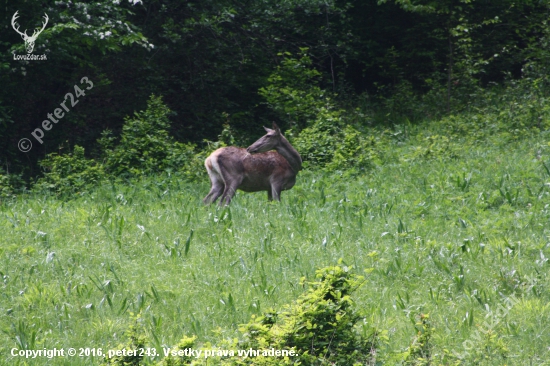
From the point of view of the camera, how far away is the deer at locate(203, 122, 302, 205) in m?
10.6

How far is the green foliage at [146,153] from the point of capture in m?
14.6

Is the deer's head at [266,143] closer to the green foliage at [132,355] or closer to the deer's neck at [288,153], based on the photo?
the deer's neck at [288,153]

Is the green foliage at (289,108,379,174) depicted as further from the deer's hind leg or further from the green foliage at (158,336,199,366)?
the green foliage at (158,336,199,366)

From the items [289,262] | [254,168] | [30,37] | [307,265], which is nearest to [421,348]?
[307,265]

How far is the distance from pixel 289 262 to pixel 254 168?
12.3 ft

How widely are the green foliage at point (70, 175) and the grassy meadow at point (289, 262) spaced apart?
1833mm

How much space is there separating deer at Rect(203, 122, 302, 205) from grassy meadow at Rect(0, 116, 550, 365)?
32 centimetres

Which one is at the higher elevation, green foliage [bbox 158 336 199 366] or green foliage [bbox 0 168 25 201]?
green foliage [bbox 0 168 25 201]

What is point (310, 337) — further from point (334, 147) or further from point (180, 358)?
point (334, 147)

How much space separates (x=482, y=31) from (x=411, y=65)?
2.26 metres

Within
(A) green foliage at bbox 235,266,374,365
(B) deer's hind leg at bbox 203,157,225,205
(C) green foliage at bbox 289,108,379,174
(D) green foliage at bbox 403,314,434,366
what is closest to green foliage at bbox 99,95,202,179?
(C) green foliage at bbox 289,108,379,174

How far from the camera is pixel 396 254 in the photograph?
7402 mm

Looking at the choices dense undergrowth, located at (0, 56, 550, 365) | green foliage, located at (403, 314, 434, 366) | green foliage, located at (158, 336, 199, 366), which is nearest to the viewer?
green foliage, located at (158, 336, 199, 366)

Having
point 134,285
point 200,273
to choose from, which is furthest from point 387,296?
point 134,285
